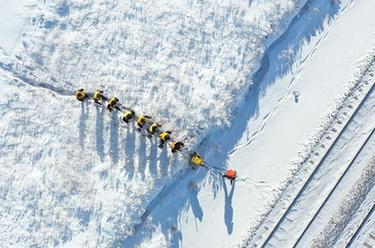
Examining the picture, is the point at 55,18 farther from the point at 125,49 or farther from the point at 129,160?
the point at 129,160

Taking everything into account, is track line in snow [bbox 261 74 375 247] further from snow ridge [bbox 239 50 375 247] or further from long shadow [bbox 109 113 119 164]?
long shadow [bbox 109 113 119 164]

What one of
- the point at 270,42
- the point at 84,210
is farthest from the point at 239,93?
the point at 84,210

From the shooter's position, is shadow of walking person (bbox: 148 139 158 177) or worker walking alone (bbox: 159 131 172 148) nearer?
worker walking alone (bbox: 159 131 172 148)

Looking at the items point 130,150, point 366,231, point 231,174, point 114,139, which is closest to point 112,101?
point 114,139

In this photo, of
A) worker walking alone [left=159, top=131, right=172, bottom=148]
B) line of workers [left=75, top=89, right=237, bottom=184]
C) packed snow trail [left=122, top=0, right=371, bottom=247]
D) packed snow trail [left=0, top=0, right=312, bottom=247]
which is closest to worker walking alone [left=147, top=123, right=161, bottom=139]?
line of workers [left=75, top=89, right=237, bottom=184]

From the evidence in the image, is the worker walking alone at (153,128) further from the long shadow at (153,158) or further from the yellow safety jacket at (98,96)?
the yellow safety jacket at (98,96)
